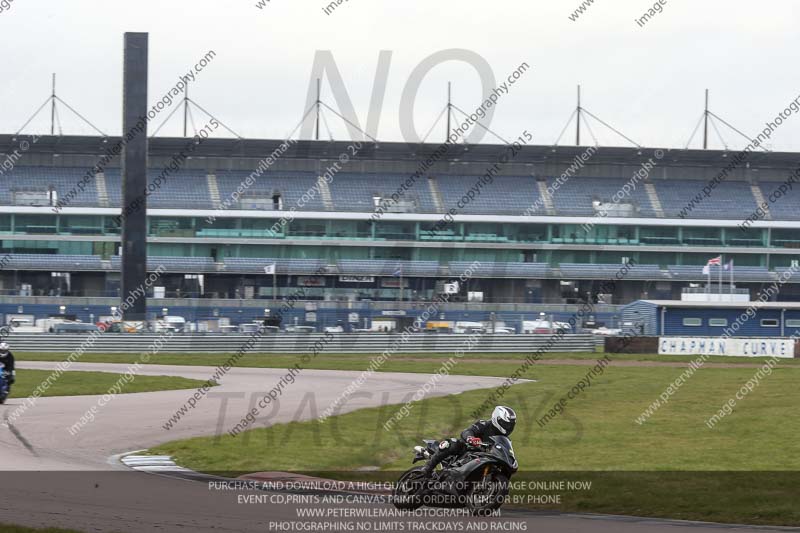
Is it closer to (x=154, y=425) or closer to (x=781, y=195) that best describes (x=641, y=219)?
(x=781, y=195)

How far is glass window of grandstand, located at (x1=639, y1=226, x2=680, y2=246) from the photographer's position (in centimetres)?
8800

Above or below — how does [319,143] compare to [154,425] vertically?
above

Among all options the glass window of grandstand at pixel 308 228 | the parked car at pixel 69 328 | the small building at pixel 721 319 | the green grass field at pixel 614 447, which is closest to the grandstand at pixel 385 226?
the glass window of grandstand at pixel 308 228

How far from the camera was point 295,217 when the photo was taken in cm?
8581

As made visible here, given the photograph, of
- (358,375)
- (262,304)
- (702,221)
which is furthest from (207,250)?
(358,375)

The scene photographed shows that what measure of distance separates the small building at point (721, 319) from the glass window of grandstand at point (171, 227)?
116 ft

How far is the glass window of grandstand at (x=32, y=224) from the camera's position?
82500mm

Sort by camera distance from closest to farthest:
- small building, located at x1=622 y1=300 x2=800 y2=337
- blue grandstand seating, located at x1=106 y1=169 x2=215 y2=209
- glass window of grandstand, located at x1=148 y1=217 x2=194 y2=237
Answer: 1. small building, located at x1=622 y1=300 x2=800 y2=337
2. glass window of grandstand, located at x1=148 y1=217 x2=194 y2=237
3. blue grandstand seating, located at x1=106 y1=169 x2=215 y2=209

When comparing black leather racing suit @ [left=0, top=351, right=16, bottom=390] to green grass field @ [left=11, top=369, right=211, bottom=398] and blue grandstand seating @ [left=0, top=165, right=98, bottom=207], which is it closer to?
green grass field @ [left=11, top=369, right=211, bottom=398]

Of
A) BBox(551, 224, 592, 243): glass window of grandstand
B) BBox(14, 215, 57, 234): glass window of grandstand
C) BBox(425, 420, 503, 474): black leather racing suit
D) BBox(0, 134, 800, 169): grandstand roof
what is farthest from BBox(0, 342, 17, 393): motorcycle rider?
BBox(551, 224, 592, 243): glass window of grandstand

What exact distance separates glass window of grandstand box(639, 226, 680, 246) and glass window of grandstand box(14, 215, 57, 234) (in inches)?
1785

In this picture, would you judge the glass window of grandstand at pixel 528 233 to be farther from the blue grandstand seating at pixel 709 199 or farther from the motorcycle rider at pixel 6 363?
the motorcycle rider at pixel 6 363

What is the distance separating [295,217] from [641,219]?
27.3 metres

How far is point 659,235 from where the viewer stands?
8812 cm
